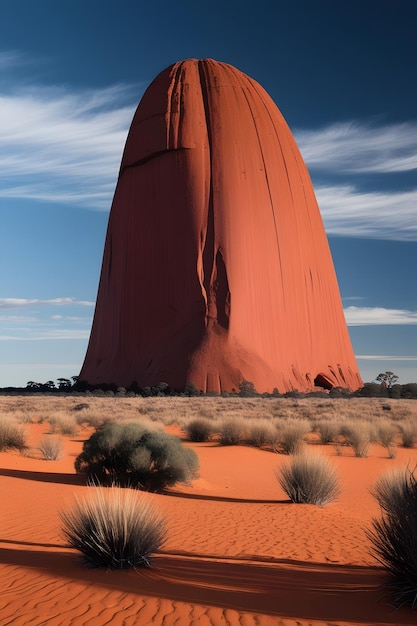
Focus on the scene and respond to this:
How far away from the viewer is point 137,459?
11227mm

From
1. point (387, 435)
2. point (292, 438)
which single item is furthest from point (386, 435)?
point (292, 438)

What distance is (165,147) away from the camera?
4662 centimetres

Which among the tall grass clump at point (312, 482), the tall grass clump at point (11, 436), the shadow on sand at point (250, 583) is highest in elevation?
→ the tall grass clump at point (11, 436)

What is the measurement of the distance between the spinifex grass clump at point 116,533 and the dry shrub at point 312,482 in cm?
473

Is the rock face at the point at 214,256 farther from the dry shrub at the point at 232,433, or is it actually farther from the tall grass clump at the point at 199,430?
the dry shrub at the point at 232,433

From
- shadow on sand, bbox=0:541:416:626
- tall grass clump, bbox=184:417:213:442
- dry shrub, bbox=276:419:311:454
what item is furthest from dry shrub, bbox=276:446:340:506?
tall grass clump, bbox=184:417:213:442

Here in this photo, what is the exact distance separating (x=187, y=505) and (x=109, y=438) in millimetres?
2606

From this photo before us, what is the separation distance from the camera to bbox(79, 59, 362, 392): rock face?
41.7m

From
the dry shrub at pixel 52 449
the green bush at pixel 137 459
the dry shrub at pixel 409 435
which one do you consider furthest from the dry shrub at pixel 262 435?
the green bush at pixel 137 459

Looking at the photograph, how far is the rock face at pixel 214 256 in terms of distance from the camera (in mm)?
41656

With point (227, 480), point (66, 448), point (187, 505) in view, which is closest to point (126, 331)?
point (66, 448)

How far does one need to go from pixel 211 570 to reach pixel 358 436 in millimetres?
12654

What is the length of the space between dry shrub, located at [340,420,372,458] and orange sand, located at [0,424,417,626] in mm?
5749

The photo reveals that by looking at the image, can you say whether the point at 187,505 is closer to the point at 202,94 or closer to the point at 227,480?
the point at 227,480
